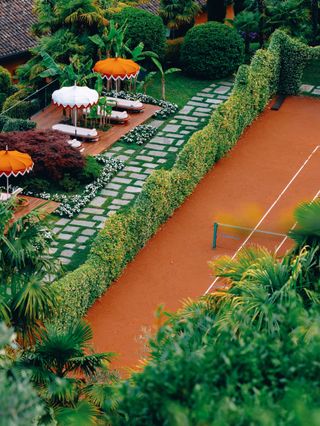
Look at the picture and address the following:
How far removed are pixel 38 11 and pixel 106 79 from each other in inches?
138

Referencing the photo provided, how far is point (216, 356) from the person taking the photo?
12234 mm

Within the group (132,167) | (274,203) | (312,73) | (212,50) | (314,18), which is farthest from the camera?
(314,18)

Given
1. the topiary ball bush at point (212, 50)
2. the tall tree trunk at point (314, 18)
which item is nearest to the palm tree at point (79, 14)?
the topiary ball bush at point (212, 50)

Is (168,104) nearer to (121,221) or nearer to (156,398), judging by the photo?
(121,221)

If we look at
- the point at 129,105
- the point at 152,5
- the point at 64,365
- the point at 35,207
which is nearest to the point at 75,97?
the point at 129,105

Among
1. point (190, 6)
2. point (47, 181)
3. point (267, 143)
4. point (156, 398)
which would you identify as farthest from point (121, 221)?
point (190, 6)

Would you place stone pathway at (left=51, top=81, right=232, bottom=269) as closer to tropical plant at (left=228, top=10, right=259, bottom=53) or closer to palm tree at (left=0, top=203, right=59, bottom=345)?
tropical plant at (left=228, top=10, right=259, bottom=53)

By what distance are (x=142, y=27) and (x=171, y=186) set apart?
1039 cm

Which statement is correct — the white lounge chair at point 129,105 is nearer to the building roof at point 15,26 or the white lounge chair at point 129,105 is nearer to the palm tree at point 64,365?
the building roof at point 15,26

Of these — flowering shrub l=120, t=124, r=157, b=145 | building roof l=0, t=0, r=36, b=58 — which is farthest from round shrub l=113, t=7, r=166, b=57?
building roof l=0, t=0, r=36, b=58

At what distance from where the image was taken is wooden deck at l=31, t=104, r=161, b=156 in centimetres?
3008

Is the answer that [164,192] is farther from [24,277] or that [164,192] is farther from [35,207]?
[24,277]

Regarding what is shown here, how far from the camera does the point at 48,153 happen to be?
27547 mm

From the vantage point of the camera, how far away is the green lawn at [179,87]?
3438 cm
